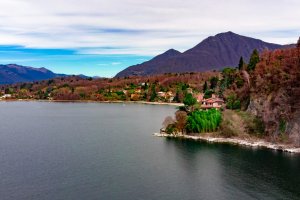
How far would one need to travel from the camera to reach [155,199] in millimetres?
36219

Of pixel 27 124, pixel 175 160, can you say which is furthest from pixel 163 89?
pixel 175 160

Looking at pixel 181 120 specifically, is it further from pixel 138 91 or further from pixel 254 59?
pixel 138 91

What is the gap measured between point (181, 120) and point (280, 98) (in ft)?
56.6

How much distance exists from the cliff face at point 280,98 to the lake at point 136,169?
5.95 m

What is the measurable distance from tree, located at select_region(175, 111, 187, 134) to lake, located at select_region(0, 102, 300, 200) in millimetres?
4175

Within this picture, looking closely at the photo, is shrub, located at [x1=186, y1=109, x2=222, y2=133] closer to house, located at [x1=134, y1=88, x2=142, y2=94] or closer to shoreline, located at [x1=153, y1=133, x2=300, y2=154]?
shoreline, located at [x1=153, y1=133, x2=300, y2=154]

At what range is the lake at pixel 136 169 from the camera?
3812 centimetres

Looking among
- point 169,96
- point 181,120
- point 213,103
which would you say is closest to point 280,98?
point 181,120

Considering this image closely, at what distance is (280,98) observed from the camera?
59.7m

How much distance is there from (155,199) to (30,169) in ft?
58.5

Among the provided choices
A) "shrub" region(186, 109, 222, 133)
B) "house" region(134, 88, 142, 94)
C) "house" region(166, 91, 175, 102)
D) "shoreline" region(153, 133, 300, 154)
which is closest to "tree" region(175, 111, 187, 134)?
"shrub" region(186, 109, 222, 133)

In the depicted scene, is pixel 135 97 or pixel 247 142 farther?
pixel 135 97

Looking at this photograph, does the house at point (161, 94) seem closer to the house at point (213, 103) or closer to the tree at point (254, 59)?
the house at point (213, 103)

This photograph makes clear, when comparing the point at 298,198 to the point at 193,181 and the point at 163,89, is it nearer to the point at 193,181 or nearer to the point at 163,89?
the point at 193,181
